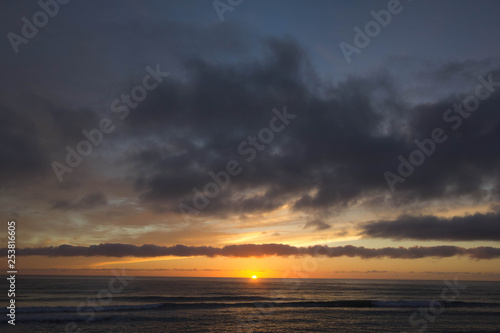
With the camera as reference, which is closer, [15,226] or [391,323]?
[15,226]

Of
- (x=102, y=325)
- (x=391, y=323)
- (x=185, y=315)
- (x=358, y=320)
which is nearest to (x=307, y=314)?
(x=358, y=320)

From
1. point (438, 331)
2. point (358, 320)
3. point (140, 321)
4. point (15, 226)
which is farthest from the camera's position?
point (358, 320)

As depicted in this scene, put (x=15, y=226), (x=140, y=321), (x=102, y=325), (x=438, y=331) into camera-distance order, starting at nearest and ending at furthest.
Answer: (x=15, y=226), (x=438, y=331), (x=102, y=325), (x=140, y=321)

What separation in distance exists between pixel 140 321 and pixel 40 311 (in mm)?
17488

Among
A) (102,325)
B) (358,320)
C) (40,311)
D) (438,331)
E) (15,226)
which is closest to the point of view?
(15,226)

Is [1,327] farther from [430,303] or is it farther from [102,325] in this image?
[430,303]

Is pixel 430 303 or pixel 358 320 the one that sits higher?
pixel 358 320

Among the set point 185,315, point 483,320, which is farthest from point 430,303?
point 185,315

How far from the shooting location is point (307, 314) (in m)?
47.2

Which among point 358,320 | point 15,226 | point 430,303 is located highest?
point 15,226

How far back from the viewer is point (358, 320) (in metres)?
42.5

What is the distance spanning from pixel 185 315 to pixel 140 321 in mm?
6908

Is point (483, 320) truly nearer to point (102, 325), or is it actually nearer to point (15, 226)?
point (102, 325)

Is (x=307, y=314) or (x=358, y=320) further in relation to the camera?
(x=307, y=314)
